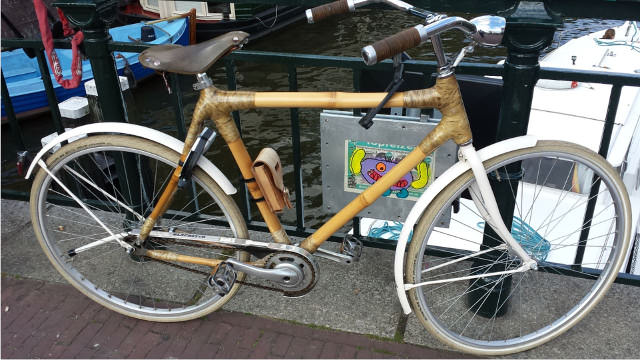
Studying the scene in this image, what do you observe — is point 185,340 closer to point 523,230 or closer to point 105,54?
point 105,54

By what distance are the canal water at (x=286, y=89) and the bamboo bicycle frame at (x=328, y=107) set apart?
8.16ft

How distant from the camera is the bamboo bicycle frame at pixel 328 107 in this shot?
2.41m

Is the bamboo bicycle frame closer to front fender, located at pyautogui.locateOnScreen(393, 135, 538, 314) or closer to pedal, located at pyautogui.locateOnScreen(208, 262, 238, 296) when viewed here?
front fender, located at pyautogui.locateOnScreen(393, 135, 538, 314)

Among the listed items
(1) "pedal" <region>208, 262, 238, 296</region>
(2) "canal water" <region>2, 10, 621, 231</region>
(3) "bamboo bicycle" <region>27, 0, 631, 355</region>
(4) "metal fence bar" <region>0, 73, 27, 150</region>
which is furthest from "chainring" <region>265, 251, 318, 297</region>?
(2) "canal water" <region>2, 10, 621, 231</region>

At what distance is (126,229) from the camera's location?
3.18 m

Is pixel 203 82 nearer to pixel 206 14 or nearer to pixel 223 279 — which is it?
pixel 223 279

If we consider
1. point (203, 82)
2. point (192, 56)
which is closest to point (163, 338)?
point (203, 82)

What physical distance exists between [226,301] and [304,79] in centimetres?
1047

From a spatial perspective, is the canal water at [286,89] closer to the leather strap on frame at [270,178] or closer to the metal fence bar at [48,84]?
the metal fence bar at [48,84]

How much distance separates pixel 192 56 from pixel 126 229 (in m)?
1.14

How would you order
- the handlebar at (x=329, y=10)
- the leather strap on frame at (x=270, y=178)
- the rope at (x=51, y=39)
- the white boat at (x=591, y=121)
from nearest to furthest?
the handlebar at (x=329, y=10)
the leather strap on frame at (x=270, y=178)
the rope at (x=51, y=39)
the white boat at (x=591, y=121)

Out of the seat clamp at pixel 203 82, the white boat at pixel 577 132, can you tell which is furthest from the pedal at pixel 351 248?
the white boat at pixel 577 132

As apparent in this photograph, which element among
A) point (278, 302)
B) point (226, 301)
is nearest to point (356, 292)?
point (278, 302)

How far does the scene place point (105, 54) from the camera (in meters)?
3.12
